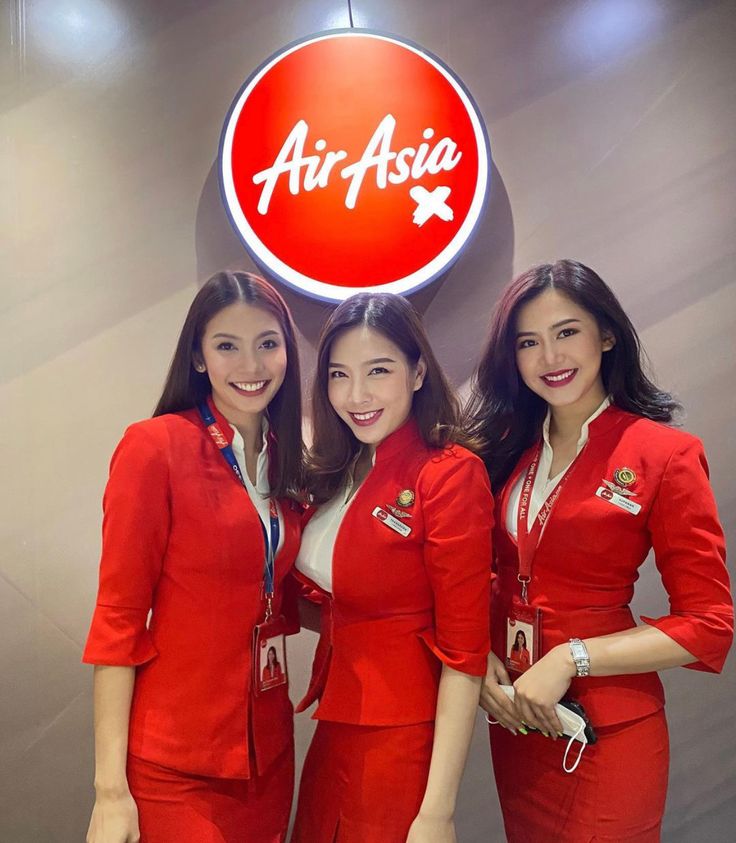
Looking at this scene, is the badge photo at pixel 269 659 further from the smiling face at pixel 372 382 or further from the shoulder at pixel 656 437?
the shoulder at pixel 656 437

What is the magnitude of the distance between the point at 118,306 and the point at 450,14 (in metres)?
1.46

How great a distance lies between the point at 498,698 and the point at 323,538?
513mm

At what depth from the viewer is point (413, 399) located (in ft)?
5.33

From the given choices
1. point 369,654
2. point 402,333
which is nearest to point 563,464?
point 402,333

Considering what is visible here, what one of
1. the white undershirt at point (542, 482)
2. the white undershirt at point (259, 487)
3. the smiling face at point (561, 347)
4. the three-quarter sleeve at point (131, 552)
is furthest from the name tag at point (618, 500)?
the three-quarter sleeve at point (131, 552)

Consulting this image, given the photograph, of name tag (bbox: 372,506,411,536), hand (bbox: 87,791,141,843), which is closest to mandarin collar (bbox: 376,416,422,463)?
name tag (bbox: 372,506,411,536)

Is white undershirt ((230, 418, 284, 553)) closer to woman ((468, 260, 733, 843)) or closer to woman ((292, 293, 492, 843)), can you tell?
woman ((292, 293, 492, 843))

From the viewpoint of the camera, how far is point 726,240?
7.80ft

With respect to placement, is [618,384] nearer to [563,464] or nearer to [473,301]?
[563,464]

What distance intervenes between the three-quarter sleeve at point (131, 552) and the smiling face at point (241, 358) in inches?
9.1

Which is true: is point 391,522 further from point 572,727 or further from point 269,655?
point 572,727

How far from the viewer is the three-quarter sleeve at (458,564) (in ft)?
4.54

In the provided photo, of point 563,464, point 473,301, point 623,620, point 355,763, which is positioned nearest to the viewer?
point 355,763

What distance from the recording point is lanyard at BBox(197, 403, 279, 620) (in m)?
1.49
